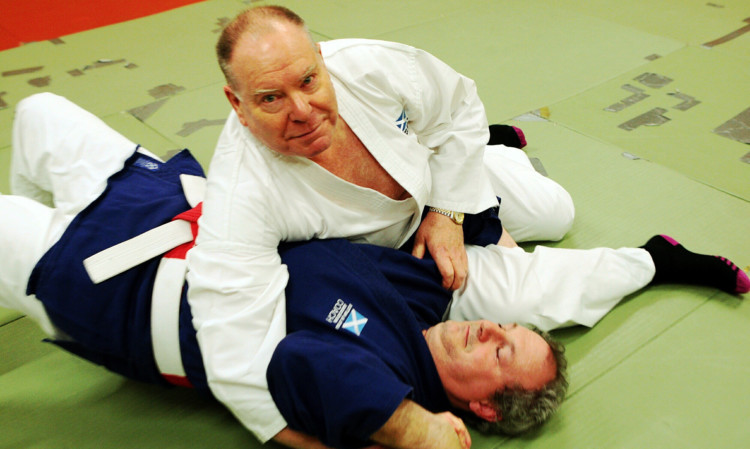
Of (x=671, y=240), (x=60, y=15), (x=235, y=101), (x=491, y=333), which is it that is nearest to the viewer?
(x=235, y=101)

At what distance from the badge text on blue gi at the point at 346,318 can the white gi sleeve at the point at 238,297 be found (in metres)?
0.14

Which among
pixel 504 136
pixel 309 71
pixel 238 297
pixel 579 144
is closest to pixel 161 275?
pixel 238 297

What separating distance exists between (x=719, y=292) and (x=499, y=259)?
32.3 inches

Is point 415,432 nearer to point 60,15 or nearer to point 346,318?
point 346,318

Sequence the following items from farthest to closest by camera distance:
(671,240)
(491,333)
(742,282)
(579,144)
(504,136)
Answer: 1. (579,144)
2. (504,136)
3. (671,240)
4. (742,282)
5. (491,333)

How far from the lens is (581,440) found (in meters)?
1.76

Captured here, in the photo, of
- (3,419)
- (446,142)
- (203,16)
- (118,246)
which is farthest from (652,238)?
(203,16)

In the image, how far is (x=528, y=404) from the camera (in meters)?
1.68

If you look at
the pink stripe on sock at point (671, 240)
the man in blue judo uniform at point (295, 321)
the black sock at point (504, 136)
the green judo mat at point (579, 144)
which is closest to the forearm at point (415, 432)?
the man in blue judo uniform at point (295, 321)

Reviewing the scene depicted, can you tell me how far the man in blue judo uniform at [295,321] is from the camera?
1598mm

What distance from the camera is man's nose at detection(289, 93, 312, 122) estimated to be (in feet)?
5.11

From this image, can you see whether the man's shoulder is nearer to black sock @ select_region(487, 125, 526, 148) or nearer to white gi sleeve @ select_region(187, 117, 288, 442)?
white gi sleeve @ select_region(187, 117, 288, 442)

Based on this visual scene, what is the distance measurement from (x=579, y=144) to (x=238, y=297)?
2.17 meters

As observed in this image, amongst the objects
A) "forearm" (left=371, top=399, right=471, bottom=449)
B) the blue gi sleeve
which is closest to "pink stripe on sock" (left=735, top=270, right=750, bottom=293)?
"forearm" (left=371, top=399, right=471, bottom=449)
